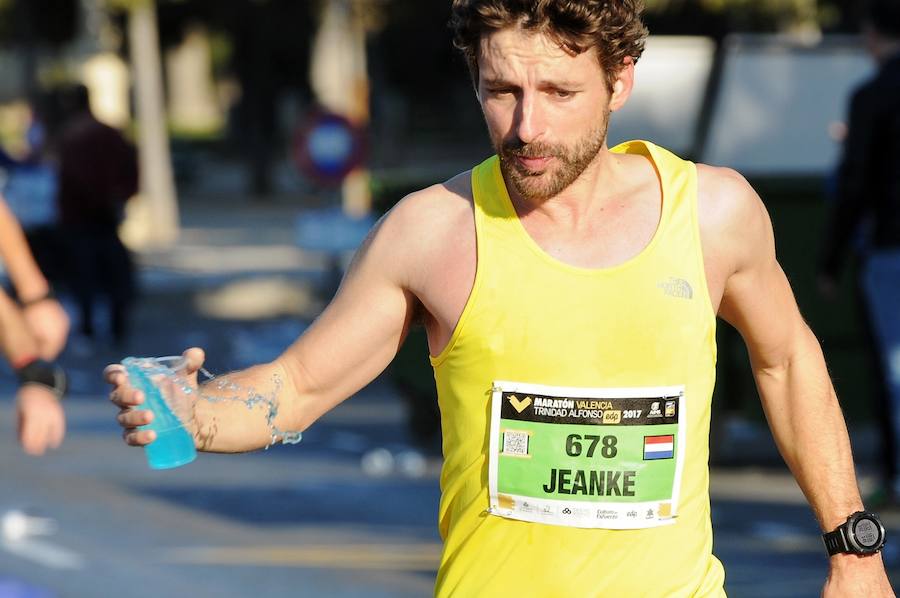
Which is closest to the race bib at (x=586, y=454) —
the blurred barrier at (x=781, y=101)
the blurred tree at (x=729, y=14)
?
the blurred barrier at (x=781, y=101)

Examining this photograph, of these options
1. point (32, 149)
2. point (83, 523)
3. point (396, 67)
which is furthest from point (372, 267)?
point (396, 67)

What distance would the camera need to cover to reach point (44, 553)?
8.38 metres

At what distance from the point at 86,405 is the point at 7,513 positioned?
144 inches

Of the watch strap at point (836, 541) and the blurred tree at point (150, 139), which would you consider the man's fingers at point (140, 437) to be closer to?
the watch strap at point (836, 541)

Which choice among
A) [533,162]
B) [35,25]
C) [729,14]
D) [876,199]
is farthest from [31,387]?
[35,25]

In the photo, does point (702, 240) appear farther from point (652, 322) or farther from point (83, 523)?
point (83, 523)

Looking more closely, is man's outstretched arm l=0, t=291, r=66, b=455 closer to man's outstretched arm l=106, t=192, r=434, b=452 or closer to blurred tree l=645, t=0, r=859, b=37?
man's outstretched arm l=106, t=192, r=434, b=452

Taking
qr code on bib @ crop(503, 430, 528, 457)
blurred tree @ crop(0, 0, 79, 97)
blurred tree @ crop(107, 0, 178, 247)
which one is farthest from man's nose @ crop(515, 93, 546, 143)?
blurred tree @ crop(0, 0, 79, 97)

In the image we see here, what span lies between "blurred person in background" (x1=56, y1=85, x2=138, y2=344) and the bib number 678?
12401mm

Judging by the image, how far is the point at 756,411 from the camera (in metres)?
9.44

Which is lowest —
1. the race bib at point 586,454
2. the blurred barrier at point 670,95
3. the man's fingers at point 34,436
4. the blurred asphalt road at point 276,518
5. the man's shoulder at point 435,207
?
the blurred asphalt road at point 276,518

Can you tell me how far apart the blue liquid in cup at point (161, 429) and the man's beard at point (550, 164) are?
2.31ft

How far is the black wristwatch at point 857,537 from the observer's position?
11.6ft

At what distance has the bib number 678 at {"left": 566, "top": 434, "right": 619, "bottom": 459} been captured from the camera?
3.40m
